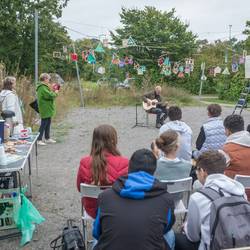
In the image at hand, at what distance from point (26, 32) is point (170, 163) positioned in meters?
22.4

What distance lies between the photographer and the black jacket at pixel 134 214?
2141mm

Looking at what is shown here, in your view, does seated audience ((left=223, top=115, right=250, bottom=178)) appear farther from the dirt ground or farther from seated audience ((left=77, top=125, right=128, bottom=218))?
the dirt ground

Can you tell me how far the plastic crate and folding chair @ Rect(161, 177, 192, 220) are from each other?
1535 mm

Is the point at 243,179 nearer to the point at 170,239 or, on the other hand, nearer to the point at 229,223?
the point at 170,239

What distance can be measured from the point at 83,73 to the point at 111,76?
30.4 ft

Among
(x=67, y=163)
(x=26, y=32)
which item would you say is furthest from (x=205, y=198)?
(x=26, y=32)

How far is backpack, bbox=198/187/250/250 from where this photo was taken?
2193mm

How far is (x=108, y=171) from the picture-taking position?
10.1 feet

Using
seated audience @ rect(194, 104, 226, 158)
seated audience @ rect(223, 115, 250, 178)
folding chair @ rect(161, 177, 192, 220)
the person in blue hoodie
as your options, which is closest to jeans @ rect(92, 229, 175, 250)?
the person in blue hoodie

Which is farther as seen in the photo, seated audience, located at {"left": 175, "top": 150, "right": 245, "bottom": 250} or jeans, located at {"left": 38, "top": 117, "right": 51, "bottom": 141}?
jeans, located at {"left": 38, "top": 117, "right": 51, "bottom": 141}

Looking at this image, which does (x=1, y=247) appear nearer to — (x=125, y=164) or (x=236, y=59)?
(x=125, y=164)

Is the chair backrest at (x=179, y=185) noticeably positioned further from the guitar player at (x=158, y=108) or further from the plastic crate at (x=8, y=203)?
the guitar player at (x=158, y=108)

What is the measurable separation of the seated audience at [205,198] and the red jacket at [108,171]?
0.66m

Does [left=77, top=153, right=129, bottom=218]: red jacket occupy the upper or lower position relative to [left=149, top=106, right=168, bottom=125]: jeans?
upper
